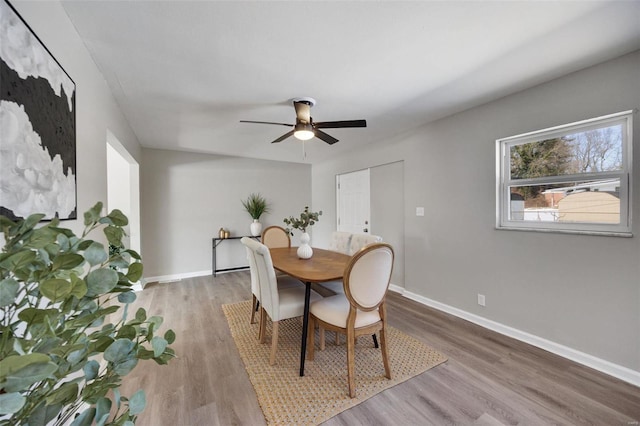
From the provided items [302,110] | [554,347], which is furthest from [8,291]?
[554,347]

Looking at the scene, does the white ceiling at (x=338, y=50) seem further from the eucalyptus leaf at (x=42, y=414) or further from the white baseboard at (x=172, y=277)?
the white baseboard at (x=172, y=277)

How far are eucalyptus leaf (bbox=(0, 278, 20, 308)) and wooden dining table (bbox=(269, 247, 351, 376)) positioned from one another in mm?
1493

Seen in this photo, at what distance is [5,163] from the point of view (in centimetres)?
86

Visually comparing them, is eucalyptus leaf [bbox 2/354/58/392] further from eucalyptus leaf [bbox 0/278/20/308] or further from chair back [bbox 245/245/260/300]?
chair back [bbox 245/245/260/300]

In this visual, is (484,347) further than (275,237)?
No

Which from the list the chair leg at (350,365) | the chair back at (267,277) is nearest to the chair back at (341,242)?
the chair back at (267,277)

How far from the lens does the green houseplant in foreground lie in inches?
16.7

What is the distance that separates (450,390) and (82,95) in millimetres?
3126

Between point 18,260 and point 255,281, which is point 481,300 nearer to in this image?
point 255,281

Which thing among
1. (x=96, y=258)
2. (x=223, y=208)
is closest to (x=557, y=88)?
(x=96, y=258)

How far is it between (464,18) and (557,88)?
4.41 feet

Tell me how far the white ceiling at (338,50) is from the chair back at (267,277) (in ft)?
4.55

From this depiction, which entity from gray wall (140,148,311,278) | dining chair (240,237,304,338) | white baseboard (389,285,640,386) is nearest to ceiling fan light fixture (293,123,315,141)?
dining chair (240,237,304,338)

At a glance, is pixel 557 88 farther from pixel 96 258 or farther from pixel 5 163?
pixel 5 163
